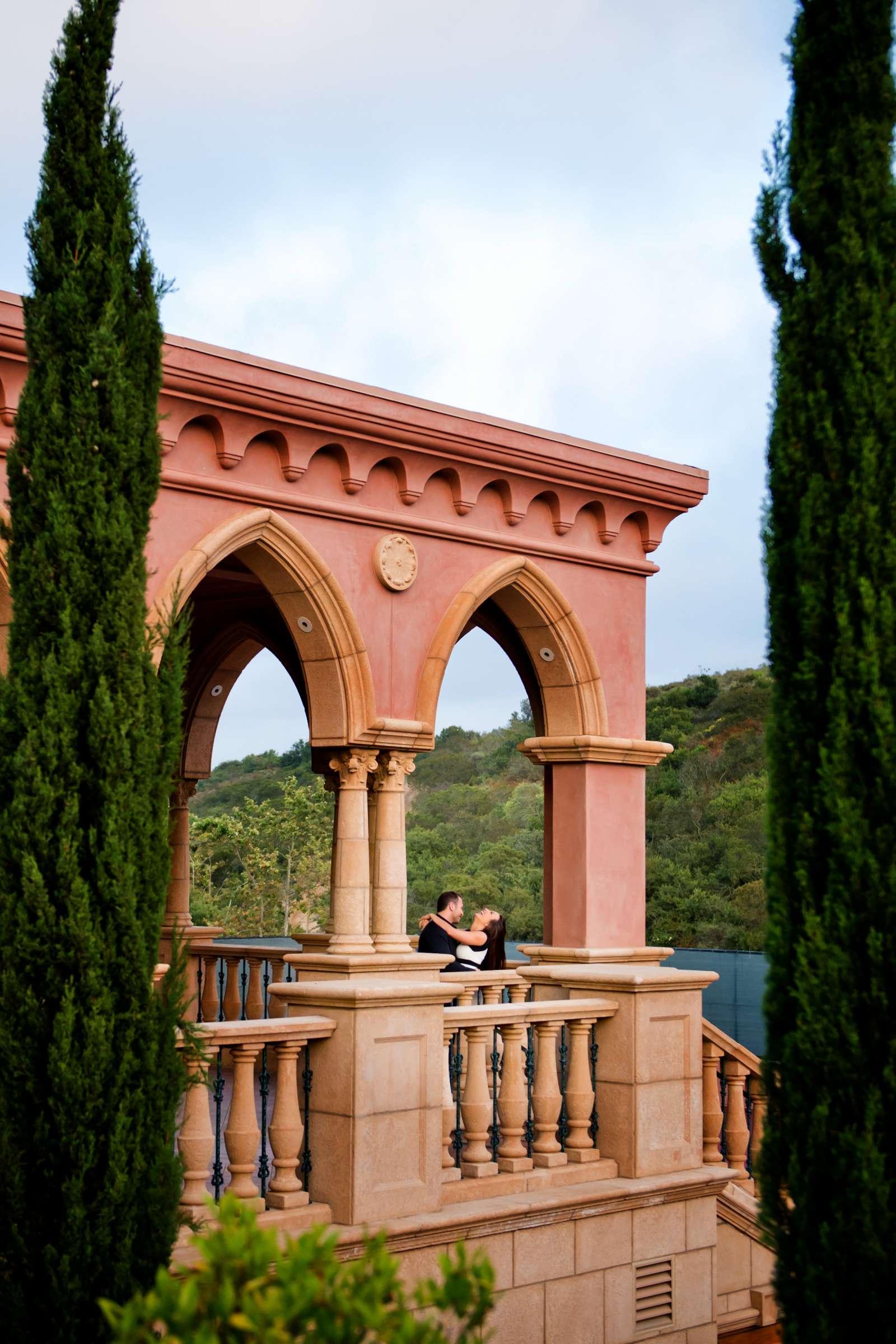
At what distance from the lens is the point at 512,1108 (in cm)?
716

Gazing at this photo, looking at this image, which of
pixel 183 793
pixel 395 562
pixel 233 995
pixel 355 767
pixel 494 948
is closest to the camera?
pixel 355 767

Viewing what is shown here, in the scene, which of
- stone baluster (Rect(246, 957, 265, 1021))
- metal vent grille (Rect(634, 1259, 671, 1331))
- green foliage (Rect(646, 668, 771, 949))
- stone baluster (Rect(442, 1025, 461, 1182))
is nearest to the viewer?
stone baluster (Rect(442, 1025, 461, 1182))

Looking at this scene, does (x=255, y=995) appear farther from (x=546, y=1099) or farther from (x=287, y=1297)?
(x=287, y=1297)

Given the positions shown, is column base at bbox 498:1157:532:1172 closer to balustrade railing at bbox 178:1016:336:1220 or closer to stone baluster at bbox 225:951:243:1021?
balustrade railing at bbox 178:1016:336:1220

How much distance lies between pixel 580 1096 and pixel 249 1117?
207cm

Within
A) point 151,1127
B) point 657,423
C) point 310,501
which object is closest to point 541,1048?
point 151,1127

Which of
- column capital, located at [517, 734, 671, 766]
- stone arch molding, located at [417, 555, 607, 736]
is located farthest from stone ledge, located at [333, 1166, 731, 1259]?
stone arch molding, located at [417, 555, 607, 736]

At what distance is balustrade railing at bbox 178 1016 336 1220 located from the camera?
593 cm

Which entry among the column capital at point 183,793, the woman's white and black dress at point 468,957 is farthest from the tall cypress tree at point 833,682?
the column capital at point 183,793

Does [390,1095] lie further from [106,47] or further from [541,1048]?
[106,47]

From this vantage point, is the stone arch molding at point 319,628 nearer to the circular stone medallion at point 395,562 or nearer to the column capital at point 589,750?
the circular stone medallion at point 395,562

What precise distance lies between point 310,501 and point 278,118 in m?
32.8

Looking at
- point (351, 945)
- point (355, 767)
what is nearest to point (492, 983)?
point (351, 945)

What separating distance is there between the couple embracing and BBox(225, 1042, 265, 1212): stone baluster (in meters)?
2.79
